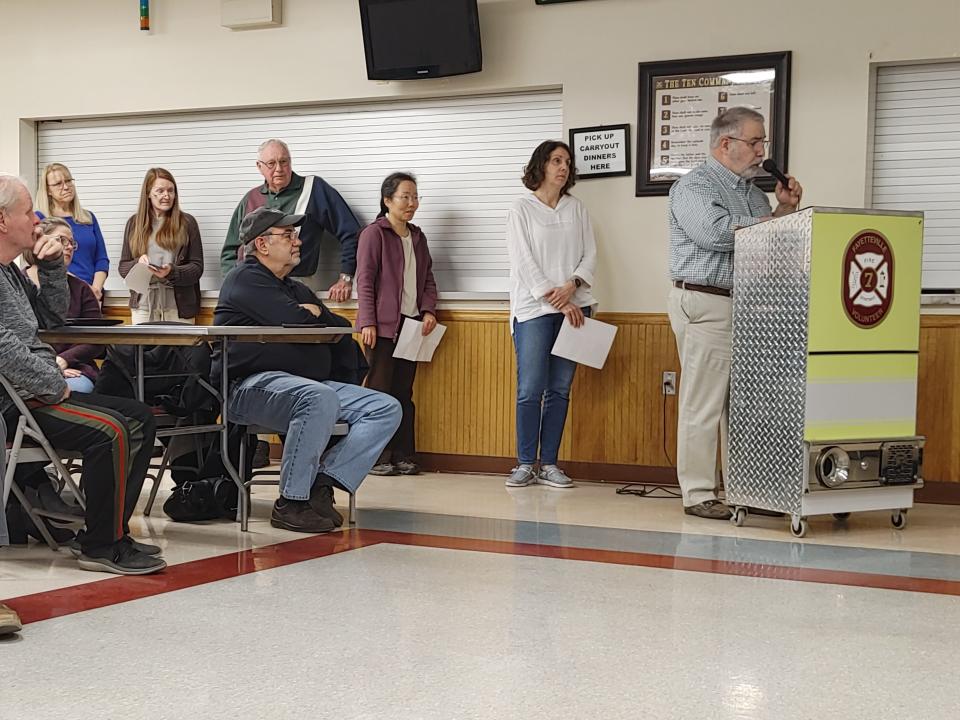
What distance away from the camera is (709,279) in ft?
15.4

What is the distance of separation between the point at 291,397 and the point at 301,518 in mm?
452

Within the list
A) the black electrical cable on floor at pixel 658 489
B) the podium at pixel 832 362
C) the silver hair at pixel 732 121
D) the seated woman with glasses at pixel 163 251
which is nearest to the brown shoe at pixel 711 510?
the podium at pixel 832 362

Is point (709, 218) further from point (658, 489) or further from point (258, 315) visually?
point (258, 315)

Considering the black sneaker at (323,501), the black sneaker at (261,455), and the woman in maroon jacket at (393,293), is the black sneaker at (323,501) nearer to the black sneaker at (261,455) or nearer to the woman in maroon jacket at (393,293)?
the woman in maroon jacket at (393,293)

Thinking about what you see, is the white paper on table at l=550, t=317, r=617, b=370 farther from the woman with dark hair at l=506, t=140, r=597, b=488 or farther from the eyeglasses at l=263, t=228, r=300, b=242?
the eyeglasses at l=263, t=228, r=300, b=242

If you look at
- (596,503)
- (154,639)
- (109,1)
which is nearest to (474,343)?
(596,503)

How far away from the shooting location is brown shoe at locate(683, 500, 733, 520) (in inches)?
184

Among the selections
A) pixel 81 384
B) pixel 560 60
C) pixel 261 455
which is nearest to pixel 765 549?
pixel 81 384

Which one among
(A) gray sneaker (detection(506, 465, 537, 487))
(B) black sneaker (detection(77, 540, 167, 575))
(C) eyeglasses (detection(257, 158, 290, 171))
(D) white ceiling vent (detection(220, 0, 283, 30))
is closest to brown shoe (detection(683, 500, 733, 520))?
(A) gray sneaker (detection(506, 465, 537, 487))

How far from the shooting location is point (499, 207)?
626cm

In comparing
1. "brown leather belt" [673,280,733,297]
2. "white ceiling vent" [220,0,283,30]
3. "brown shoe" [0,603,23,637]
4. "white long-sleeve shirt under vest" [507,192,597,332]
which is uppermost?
"white ceiling vent" [220,0,283,30]

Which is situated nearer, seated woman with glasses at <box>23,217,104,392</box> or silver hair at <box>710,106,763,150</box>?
seated woman with glasses at <box>23,217,104,392</box>

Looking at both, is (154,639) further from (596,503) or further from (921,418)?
(921,418)

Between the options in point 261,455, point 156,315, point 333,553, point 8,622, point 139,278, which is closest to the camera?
point 8,622
